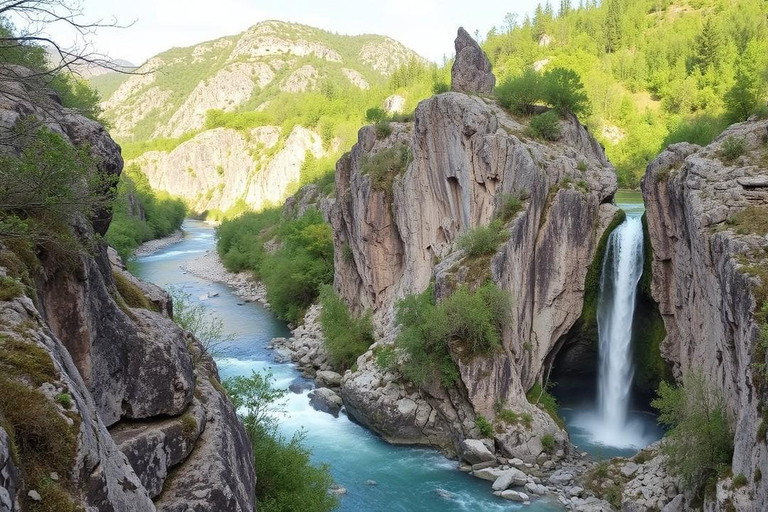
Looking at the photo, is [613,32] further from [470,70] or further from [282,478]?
[282,478]

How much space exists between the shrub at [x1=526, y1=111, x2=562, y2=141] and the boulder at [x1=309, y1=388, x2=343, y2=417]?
19.8 m

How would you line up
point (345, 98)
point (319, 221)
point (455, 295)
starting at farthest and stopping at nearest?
1. point (345, 98)
2. point (319, 221)
3. point (455, 295)

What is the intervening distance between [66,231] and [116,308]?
92.1 inches

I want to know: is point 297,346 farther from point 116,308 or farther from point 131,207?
point 131,207

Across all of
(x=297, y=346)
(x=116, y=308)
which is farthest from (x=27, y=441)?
(x=297, y=346)

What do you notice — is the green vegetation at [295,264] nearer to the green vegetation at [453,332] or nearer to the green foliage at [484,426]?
the green vegetation at [453,332]

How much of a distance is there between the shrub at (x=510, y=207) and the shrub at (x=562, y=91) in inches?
394

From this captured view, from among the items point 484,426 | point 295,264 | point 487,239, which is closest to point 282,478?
point 484,426

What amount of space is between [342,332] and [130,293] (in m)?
24.2

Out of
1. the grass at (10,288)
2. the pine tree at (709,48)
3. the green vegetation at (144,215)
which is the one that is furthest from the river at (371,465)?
the pine tree at (709,48)

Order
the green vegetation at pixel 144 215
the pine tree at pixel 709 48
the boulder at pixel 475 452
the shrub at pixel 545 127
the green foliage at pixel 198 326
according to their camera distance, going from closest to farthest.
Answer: the green foliage at pixel 198 326, the boulder at pixel 475 452, the shrub at pixel 545 127, the green vegetation at pixel 144 215, the pine tree at pixel 709 48

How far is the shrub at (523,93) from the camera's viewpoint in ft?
120

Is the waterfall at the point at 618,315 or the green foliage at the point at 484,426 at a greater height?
the waterfall at the point at 618,315

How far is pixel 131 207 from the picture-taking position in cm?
8938
